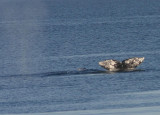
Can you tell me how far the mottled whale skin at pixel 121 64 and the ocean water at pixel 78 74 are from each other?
2.40 ft

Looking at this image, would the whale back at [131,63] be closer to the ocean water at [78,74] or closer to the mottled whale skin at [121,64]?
the mottled whale skin at [121,64]

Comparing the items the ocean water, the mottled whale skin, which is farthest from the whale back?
the ocean water

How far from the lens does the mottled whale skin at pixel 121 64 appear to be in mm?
69812

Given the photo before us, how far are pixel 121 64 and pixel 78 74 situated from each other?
2.86 metres

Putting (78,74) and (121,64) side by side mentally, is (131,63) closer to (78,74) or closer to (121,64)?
(121,64)

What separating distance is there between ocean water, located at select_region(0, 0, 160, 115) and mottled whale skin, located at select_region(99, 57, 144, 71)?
2.40 ft

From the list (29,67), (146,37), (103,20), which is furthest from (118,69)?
(103,20)

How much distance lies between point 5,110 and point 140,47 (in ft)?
116

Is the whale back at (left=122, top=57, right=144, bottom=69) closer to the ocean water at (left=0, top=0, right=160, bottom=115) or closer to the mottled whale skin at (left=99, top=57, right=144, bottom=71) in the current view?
the mottled whale skin at (left=99, top=57, right=144, bottom=71)

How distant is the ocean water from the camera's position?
185ft

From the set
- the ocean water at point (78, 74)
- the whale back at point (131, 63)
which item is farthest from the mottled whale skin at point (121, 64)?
the ocean water at point (78, 74)

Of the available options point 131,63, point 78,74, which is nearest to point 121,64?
A: point 131,63

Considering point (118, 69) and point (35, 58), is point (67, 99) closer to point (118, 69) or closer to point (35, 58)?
point (118, 69)

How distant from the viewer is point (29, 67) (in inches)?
2980
